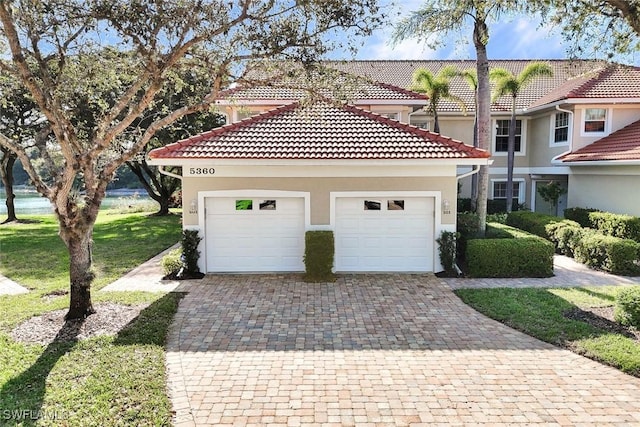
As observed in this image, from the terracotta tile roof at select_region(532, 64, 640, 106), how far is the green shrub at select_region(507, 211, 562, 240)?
212 inches

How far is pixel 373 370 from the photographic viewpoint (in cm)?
657

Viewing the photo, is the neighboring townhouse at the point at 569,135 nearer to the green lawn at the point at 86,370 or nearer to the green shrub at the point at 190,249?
the green shrub at the point at 190,249

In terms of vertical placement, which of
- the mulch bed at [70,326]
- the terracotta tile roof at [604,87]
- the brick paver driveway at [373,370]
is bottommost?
the brick paver driveway at [373,370]

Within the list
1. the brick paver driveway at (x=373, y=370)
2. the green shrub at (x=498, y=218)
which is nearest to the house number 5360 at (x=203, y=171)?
the brick paver driveway at (x=373, y=370)

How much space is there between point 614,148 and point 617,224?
4.38 m

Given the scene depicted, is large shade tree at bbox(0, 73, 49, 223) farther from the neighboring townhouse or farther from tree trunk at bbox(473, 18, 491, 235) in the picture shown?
tree trunk at bbox(473, 18, 491, 235)

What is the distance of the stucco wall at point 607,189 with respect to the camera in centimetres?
1555

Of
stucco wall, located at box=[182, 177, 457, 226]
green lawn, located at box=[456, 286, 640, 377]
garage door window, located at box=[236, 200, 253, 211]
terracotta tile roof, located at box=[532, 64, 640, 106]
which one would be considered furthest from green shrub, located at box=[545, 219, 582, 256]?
garage door window, located at box=[236, 200, 253, 211]

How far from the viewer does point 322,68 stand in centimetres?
851

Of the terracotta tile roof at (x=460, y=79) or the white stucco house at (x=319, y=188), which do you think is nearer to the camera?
the white stucco house at (x=319, y=188)

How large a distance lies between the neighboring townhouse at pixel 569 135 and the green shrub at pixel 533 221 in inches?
84.6

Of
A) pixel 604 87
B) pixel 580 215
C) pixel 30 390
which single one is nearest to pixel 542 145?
pixel 604 87

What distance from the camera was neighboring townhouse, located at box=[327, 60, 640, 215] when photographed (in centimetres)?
1667

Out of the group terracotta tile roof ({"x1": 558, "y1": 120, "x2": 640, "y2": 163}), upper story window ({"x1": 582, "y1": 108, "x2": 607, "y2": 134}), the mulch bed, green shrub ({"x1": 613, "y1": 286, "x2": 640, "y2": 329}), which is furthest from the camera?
upper story window ({"x1": 582, "y1": 108, "x2": 607, "y2": 134})
